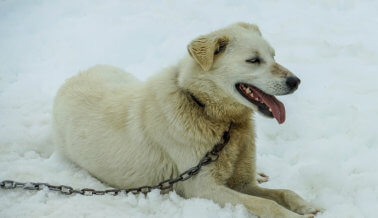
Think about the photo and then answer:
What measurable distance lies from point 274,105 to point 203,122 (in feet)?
2.13

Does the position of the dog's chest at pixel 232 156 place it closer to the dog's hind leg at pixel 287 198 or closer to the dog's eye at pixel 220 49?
the dog's hind leg at pixel 287 198

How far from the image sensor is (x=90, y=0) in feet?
34.2

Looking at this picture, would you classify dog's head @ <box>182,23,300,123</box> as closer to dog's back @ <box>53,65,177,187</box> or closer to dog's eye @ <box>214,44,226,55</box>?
dog's eye @ <box>214,44,226,55</box>

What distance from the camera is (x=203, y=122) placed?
11.9ft

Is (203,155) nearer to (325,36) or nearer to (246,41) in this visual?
(246,41)

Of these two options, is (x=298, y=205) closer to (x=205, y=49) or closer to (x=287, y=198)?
(x=287, y=198)

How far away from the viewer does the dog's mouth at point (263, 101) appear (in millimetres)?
3449

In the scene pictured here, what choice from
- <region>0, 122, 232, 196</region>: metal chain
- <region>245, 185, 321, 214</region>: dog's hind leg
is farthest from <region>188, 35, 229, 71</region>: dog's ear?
<region>245, 185, 321, 214</region>: dog's hind leg

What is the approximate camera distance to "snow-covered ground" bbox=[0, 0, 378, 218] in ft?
11.5

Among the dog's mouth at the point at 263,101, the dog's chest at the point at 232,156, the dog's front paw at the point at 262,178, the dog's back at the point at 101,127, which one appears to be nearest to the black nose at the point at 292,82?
the dog's mouth at the point at 263,101

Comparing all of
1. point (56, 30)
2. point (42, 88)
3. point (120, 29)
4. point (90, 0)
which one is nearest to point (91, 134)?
point (42, 88)

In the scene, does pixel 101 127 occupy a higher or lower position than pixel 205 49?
lower

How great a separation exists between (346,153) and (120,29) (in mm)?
5968

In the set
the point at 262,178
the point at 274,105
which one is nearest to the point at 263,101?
the point at 274,105
